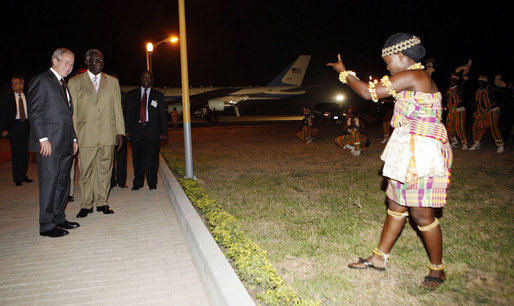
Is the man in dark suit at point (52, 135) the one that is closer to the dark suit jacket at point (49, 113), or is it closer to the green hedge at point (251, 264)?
the dark suit jacket at point (49, 113)

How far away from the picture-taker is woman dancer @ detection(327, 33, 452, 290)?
2.66 metres

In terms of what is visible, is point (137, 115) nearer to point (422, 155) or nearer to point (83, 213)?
point (83, 213)

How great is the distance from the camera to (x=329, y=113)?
25.4 meters

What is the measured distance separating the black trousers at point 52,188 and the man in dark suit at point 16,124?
3.54 meters

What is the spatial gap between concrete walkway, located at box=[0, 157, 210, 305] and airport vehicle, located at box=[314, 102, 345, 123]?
21463 millimetres

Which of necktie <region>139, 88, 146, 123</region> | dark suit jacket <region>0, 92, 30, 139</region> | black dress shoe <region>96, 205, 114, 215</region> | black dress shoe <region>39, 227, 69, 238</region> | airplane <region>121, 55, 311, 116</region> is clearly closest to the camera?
black dress shoe <region>39, 227, 69, 238</region>

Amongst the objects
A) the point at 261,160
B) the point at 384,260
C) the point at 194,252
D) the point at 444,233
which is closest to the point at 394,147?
the point at 384,260

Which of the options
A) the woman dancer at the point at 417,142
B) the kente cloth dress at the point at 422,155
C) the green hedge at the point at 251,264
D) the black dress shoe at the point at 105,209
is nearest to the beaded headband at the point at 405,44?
the woman dancer at the point at 417,142

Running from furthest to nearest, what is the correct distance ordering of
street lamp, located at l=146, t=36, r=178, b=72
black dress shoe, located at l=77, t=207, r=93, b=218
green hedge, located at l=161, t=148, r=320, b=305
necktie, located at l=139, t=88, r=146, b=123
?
street lamp, located at l=146, t=36, r=178, b=72
necktie, located at l=139, t=88, r=146, b=123
black dress shoe, located at l=77, t=207, r=93, b=218
green hedge, located at l=161, t=148, r=320, b=305

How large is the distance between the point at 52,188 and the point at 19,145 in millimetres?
3810

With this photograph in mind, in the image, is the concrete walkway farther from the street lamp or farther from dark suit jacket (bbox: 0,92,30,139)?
the street lamp

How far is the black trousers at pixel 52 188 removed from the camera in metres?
4.02

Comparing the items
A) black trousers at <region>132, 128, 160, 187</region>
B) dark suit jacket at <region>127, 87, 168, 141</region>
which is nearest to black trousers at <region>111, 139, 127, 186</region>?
black trousers at <region>132, 128, 160, 187</region>

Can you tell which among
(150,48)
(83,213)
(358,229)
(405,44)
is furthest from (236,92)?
(405,44)
